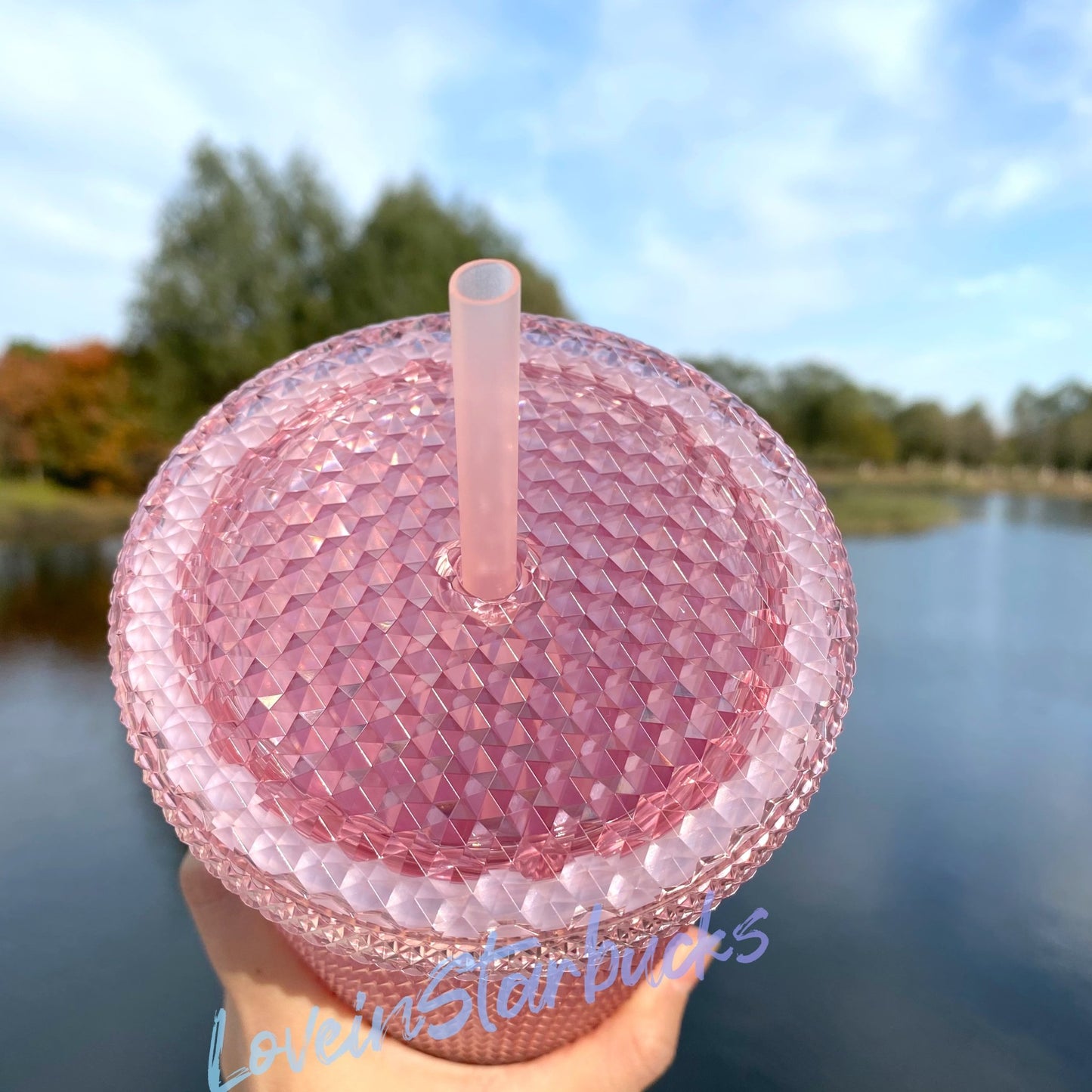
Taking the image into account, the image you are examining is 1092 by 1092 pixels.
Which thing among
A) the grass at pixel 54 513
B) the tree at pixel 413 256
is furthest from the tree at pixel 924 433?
the grass at pixel 54 513

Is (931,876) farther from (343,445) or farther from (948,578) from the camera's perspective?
(948,578)

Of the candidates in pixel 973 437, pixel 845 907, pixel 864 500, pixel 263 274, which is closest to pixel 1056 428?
pixel 973 437

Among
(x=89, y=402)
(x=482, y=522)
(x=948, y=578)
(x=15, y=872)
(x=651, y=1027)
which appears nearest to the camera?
(x=482, y=522)

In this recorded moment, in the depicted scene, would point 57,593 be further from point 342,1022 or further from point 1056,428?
point 1056,428

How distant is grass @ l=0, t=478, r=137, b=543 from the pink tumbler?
133 cm

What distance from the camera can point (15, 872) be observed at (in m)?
0.57

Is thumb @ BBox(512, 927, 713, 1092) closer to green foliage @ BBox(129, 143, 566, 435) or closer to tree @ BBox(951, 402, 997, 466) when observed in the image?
green foliage @ BBox(129, 143, 566, 435)

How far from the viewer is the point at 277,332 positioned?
86.4 inches

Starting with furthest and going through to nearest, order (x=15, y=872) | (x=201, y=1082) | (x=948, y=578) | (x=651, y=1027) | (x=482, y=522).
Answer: (x=948, y=578), (x=15, y=872), (x=201, y=1082), (x=651, y=1027), (x=482, y=522)

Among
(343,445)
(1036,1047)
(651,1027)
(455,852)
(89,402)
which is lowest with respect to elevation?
(1036,1047)

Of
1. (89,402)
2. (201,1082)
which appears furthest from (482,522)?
(89,402)

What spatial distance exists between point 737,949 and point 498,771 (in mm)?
376

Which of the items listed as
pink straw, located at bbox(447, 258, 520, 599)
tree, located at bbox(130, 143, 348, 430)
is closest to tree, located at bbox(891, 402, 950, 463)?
tree, located at bbox(130, 143, 348, 430)

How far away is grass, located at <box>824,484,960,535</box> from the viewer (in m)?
1.56
